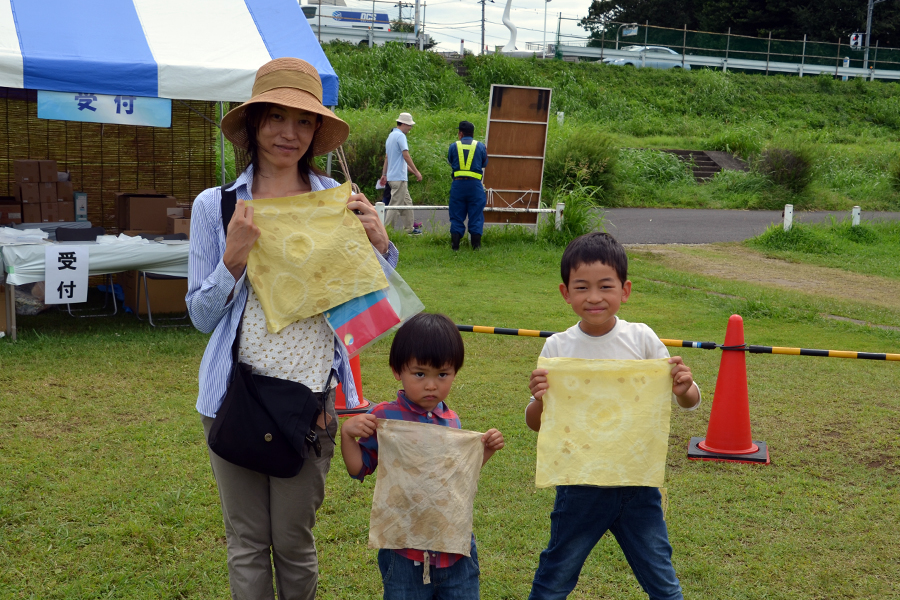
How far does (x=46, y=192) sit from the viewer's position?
897 centimetres

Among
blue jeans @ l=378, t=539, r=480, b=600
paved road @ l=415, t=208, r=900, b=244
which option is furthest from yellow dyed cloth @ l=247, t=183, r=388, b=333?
paved road @ l=415, t=208, r=900, b=244

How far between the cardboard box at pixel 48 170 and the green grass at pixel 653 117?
991 centimetres

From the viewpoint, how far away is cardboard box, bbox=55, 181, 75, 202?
9148 millimetres

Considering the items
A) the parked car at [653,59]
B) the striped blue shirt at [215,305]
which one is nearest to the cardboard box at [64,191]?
the striped blue shirt at [215,305]

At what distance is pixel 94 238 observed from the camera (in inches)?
295

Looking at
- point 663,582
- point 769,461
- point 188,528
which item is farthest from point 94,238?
point 663,582

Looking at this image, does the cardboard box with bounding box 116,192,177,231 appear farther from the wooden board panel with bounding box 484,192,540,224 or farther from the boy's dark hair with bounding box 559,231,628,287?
the boy's dark hair with bounding box 559,231,628,287

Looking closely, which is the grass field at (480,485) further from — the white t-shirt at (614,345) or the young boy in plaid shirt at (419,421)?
the white t-shirt at (614,345)

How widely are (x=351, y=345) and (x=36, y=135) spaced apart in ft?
29.4

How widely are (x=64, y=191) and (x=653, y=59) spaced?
36599 mm

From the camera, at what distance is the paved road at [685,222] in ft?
51.4

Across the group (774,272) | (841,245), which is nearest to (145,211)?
(774,272)

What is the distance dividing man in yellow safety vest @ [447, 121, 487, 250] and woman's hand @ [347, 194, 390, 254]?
9.70 metres

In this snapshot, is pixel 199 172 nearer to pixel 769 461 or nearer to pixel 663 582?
pixel 769 461
